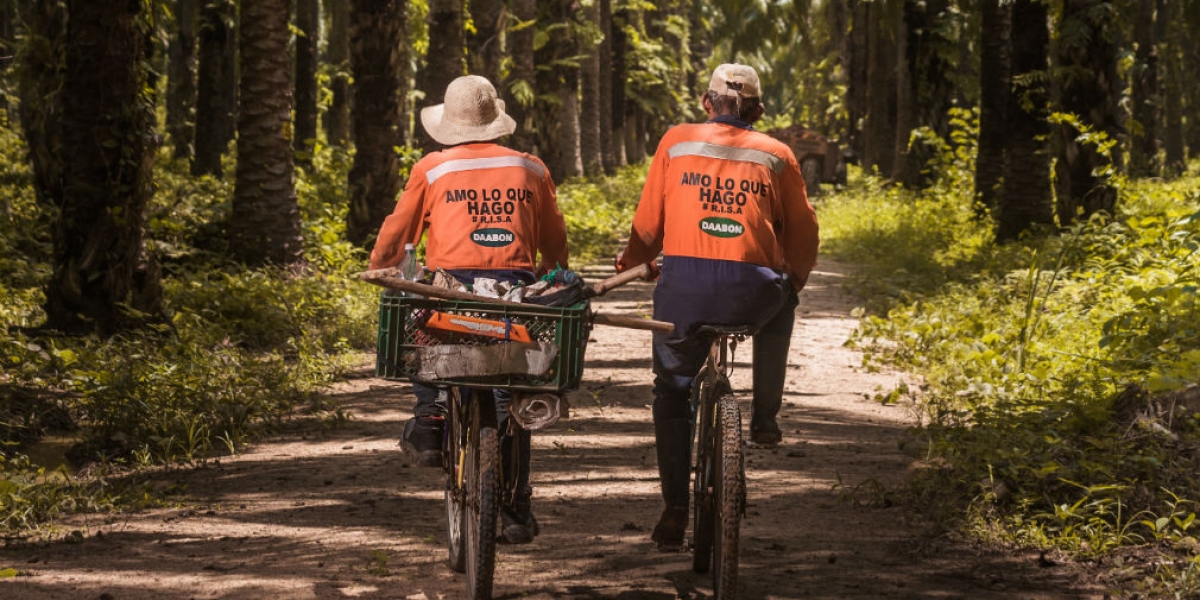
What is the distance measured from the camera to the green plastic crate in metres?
5.33

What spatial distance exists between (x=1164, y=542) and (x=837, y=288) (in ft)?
44.9

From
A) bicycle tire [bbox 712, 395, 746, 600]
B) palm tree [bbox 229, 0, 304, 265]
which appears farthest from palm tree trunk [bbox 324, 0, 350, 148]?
bicycle tire [bbox 712, 395, 746, 600]

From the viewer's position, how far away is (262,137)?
16219 millimetres

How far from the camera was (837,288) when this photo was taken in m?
20.1

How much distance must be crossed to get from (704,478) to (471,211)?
4.92 ft

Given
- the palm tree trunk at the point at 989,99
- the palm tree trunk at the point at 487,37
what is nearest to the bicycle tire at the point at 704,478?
the palm tree trunk at the point at 989,99

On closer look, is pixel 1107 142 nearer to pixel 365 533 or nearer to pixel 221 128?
pixel 365 533

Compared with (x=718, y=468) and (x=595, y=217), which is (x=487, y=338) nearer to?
(x=718, y=468)

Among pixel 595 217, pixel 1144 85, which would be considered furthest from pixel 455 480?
pixel 1144 85

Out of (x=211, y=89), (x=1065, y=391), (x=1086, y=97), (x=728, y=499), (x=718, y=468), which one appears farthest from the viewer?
(x=211, y=89)

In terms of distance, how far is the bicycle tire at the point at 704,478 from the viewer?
5.88 metres

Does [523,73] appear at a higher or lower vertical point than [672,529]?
higher

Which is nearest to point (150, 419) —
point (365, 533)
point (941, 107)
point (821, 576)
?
point (365, 533)

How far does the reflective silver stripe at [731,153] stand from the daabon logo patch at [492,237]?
A: 83 cm
